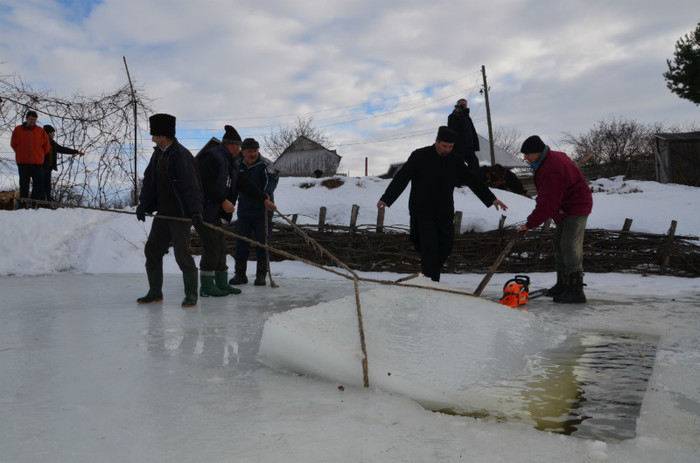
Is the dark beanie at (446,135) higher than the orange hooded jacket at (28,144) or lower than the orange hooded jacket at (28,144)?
lower

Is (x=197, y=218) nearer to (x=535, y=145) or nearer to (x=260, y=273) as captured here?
(x=260, y=273)

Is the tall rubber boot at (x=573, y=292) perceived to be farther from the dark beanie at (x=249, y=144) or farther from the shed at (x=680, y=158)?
the shed at (x=680, y=158)

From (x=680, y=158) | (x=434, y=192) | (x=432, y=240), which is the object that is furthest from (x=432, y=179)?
(x=680, y=158)

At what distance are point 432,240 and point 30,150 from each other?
24.0ft

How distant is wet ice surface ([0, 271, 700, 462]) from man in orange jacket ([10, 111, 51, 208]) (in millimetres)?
5644

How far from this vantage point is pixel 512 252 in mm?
7645

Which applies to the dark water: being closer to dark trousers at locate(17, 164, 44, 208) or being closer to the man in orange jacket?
the man in orange jacket

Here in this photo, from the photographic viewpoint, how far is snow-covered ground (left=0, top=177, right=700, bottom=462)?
5.49 feet

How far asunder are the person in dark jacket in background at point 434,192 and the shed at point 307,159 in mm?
38199

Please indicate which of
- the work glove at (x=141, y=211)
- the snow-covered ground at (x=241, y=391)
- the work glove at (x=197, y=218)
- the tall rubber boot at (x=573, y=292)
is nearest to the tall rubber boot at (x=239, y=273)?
the snow-covered ground at (x=241, y=391)

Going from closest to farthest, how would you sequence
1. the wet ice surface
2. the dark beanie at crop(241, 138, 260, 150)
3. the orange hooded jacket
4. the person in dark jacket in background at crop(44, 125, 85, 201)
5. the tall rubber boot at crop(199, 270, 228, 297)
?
1. the wet ice surface
2. the tall rubber boot at crop(199, 270, 228, 297)
3. the dark beanie at crop(241, 138, 260, 150)
4. the orange hooded jacket
5. the person in dark jacket in background at crop(44, 125, 85, 201)

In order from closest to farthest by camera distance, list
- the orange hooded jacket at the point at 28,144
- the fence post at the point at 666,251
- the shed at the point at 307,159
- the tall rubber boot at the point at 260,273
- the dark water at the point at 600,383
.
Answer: the dark water at the point at 600,383 < the tall rubber boot at the point at 260,273 < the fence post at the point at 666,251 < the orange hooded jacket at the point at 28,144 < the shed at the point at 307,159

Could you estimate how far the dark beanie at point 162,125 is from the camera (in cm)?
431

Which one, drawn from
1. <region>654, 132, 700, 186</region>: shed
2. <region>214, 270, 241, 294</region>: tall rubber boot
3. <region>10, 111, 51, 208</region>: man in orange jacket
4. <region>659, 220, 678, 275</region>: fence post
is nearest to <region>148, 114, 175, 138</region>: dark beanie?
<region>214, 270, 241, 294</region>: tall rubber boot
